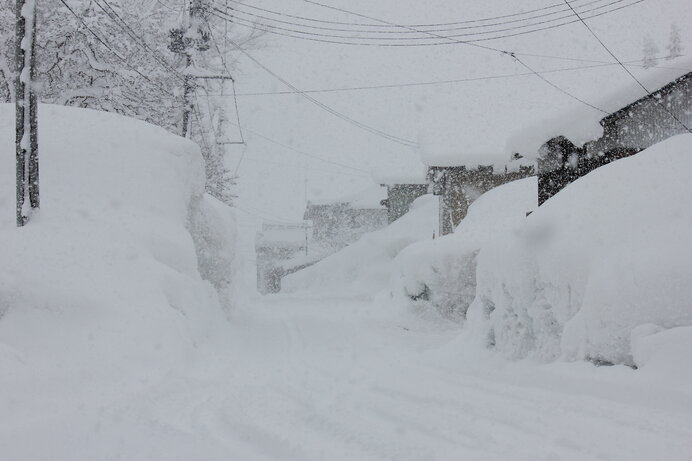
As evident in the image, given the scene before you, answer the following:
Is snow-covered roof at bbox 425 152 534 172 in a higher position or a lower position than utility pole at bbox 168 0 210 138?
lower

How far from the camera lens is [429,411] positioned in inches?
187

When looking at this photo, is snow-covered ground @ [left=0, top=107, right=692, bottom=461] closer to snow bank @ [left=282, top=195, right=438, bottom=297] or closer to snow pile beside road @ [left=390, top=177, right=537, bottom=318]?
snow pile beside road @ [left=390, top=177, right=537, bottom=318]

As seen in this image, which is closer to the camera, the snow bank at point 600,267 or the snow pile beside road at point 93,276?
the snow pile beside road at point 93,276

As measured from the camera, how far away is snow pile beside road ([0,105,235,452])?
15.9 ft

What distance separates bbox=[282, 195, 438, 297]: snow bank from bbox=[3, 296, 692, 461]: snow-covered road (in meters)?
21.3

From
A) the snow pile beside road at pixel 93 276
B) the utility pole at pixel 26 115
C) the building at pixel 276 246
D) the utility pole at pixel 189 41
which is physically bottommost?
the building at pixel 276 246

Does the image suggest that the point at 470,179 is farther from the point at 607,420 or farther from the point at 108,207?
the point at 607,420

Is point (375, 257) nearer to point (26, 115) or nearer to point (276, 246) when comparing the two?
point (26, 115)

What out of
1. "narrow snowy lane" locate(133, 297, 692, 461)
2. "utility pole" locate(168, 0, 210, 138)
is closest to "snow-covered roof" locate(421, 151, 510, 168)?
"utility pole" locate(168, 0, 210, 138)

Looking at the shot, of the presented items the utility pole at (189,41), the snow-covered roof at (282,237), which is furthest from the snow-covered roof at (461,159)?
the snow-covered roof at (282,237)

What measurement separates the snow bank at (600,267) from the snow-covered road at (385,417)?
0.36 metres

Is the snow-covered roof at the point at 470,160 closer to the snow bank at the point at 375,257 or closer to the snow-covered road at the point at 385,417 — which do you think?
the snow bank at the point at 375,257

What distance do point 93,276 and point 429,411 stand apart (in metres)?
4.84

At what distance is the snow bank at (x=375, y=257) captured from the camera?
1168 inches
